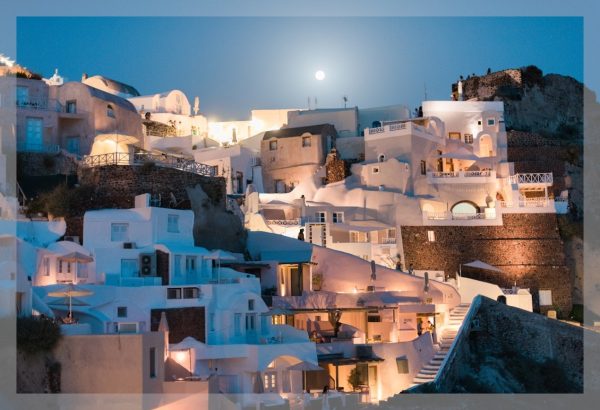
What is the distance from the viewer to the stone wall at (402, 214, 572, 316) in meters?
40.2

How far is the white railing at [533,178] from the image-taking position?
4356 cm

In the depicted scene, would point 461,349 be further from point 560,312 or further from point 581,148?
point 581,148

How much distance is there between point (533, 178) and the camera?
4459 cm

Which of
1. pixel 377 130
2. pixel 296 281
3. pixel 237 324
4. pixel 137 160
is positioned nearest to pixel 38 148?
pixel 137 160

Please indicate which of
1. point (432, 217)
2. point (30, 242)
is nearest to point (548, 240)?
point (432, 217)

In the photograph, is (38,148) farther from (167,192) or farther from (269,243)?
(269,243)

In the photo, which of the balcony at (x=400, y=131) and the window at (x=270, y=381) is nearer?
the window at (x=270, y=381)

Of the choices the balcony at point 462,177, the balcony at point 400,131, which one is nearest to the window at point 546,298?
the balcony at point 462,177

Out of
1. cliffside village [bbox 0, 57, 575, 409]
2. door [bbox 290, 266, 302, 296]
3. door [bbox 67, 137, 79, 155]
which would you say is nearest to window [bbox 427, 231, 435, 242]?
cliffside village [bbox 0, 57, 575, 409]

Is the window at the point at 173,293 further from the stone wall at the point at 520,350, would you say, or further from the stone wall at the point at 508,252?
the stone wall at the point at 508,252

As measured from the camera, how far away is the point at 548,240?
41312mm

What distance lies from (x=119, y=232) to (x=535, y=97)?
A: 3309 centimetres

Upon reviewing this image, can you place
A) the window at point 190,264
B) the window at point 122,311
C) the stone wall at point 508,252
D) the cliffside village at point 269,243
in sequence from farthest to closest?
1. the stone wall at point 508,252
2. the window at point 190,264
3. the window at point 122,311
4. the cliffside village at point 269,243

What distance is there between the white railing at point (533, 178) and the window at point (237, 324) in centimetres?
1882
